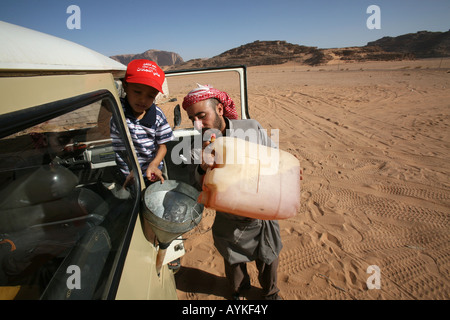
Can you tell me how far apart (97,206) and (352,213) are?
10.5 feet

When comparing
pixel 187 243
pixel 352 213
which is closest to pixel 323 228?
pixel 352 213

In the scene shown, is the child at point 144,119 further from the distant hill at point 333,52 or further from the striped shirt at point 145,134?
the distant hill at point 333,52

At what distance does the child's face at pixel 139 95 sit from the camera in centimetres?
171

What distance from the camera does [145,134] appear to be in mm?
1896

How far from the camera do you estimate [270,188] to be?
1236 mm

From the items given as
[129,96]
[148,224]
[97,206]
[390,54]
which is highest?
[390,54]

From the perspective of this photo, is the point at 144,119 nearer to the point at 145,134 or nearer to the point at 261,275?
the point at 145,134

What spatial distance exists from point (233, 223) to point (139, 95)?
1.19 m

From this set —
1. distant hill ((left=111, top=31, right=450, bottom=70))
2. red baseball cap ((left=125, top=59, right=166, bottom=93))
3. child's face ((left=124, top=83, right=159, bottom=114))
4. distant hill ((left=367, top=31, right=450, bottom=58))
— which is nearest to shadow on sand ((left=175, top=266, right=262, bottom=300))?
child's face ((left=124, top=83, right=159, bottom=114))

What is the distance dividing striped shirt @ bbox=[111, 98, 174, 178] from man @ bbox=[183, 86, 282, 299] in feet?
1.23

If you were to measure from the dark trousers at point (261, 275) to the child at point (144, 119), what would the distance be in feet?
3.50
